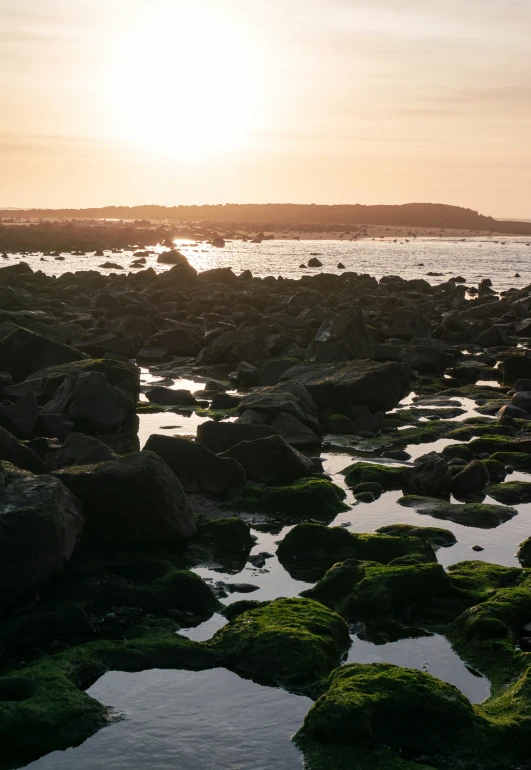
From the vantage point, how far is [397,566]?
10.7m

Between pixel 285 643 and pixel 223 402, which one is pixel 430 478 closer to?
pixel 285 643

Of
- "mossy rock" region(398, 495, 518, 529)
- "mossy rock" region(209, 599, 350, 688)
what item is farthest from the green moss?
"mossy rock" region(398, 495, 518, 529)

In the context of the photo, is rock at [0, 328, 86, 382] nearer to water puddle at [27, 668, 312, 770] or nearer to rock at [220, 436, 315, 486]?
rock at [220, 436, 315, 486]

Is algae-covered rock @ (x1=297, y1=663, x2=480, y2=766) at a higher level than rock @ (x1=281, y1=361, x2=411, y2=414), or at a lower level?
lower

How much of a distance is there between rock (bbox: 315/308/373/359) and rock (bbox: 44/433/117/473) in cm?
1192

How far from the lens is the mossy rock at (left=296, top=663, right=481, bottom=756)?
291 inches

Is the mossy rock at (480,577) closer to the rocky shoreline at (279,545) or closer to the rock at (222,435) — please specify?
the rocky shoreline at (279,545)

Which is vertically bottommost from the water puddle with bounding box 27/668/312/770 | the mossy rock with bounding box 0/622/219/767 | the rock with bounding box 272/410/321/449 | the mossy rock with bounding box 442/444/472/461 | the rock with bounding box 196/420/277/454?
the water puddle with bounding box 27/668/312/770

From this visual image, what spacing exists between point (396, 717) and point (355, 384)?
524 inches

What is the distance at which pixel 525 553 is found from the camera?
39.5 ft

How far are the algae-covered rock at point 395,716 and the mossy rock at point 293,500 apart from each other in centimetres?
598

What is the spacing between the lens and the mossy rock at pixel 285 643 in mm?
8602

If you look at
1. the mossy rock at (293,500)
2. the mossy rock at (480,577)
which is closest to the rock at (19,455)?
the mossy rock at (293,500)

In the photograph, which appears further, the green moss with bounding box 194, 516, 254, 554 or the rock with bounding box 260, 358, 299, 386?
the rock with bounding box 260, 358, 299, 386
